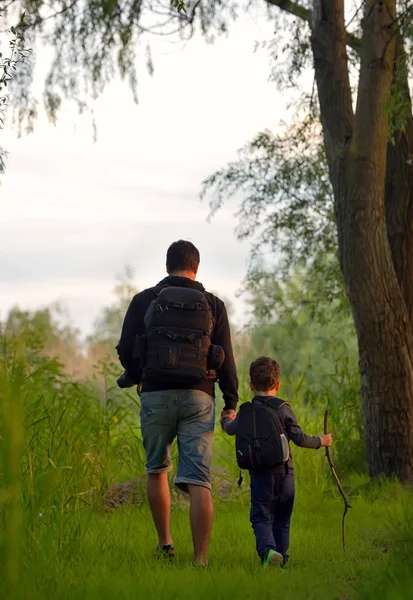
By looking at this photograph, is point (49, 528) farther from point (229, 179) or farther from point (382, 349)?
point (229, 179)

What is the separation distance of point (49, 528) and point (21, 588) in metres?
1.49

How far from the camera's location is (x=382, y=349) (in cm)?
941

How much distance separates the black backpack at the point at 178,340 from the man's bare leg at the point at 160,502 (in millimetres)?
711

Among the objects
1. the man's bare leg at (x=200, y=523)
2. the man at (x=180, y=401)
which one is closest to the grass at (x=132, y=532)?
the man's bare leg at (x=200, y=523)

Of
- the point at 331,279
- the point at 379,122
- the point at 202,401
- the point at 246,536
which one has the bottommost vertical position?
the point at 246,536

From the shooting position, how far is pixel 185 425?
219 inches

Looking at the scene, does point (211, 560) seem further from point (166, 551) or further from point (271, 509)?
point (271, 509)

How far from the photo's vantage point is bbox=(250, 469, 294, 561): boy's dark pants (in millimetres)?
5559

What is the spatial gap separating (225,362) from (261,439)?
0.55 meters

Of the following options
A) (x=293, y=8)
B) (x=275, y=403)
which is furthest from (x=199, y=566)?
(x=293, y=8)

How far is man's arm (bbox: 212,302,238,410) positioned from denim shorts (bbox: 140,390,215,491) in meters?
0.22

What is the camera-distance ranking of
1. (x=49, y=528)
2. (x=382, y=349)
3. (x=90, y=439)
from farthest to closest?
(x=382, y=349) → (x=90, y=439) → (x=49, y=528)

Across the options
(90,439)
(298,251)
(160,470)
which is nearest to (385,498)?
(90,439)

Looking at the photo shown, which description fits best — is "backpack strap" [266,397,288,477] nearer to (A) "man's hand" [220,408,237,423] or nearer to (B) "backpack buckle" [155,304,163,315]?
(A) "man's hand" [220,408,237,423]
